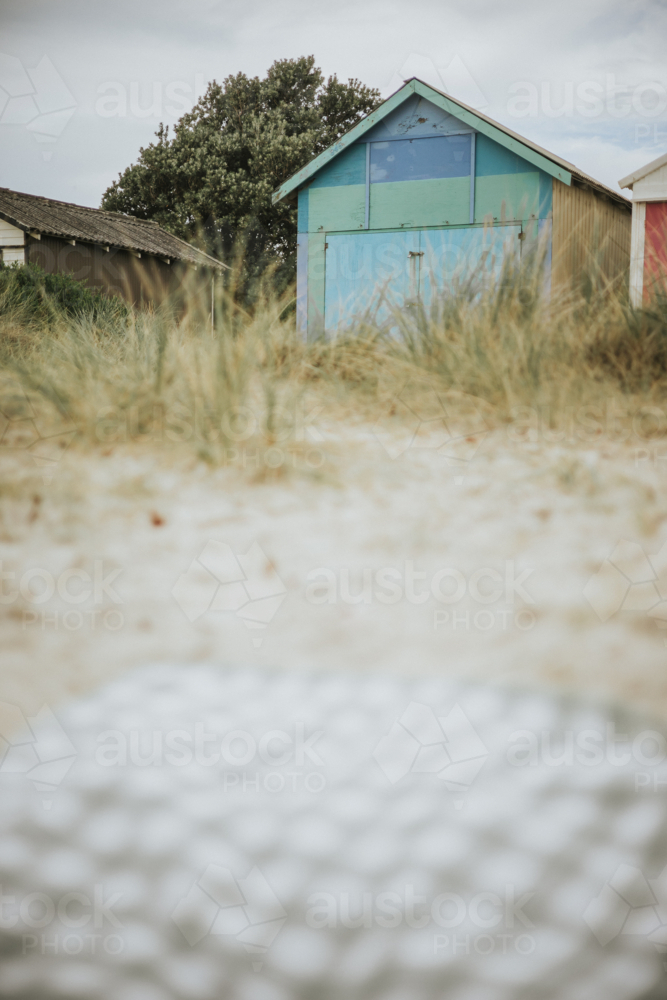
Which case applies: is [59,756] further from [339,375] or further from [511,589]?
[339,375]

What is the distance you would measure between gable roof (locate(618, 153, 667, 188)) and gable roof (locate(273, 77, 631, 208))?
109 cm

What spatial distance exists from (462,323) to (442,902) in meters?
2.05

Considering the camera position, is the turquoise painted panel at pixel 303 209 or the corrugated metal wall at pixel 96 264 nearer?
the turquoise painted panel at pixel 303 209

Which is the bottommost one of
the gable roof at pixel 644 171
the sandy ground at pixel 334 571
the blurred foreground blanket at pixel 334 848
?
the blurred foreground blanket at pixel 334 848

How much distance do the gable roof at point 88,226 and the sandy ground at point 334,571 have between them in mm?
9115

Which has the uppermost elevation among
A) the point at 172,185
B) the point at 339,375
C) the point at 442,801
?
the point at 172,185

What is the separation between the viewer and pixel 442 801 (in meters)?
1.26

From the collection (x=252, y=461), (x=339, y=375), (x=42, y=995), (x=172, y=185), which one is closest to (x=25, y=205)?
(x=172, y=185)

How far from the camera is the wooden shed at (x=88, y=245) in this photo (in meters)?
11.4

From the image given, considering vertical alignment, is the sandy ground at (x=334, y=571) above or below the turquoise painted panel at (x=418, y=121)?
below

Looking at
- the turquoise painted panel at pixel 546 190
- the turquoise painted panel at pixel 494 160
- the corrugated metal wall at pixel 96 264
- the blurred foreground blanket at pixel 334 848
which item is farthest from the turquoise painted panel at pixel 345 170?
the blurred foreground blanket at pixel 334 848

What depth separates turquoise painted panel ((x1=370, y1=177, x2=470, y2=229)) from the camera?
8016 mm

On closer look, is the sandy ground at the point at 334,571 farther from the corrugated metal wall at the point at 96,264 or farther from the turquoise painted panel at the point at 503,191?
the corrugated metal wall at the point at 96,264

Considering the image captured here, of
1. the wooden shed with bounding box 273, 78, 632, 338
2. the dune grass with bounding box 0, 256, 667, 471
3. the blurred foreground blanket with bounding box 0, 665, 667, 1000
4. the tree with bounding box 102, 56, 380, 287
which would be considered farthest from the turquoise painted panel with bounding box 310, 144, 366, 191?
the tree with bounding box 102, 56, 380, 287
